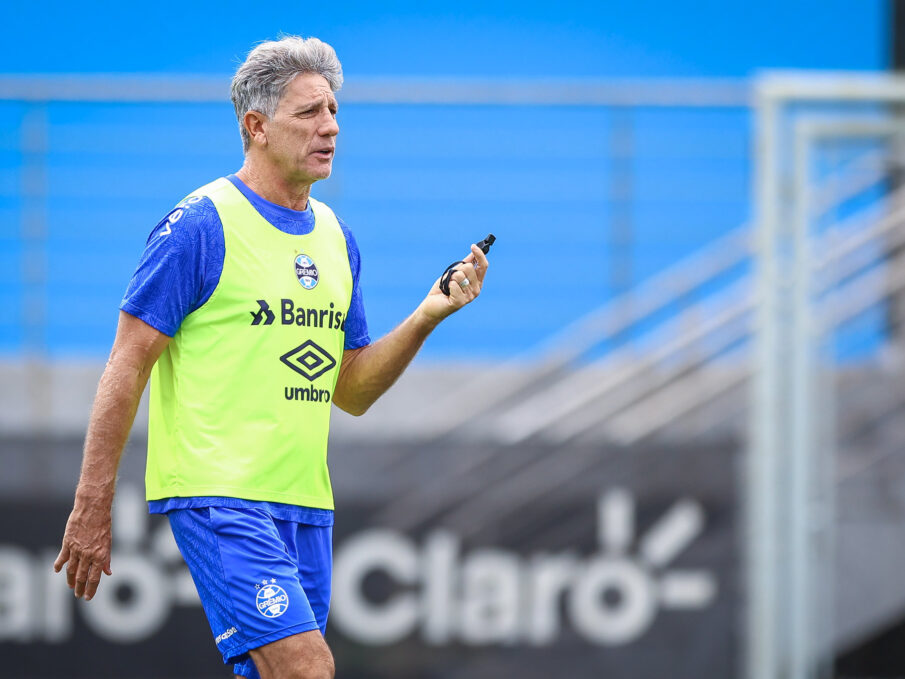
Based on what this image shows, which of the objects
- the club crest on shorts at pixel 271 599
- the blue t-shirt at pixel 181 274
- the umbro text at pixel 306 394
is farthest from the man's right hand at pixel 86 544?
the umbro text at pixel 306 394

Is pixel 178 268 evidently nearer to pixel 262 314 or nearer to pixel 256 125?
pixel 262 314

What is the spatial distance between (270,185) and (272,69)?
281 millimetres

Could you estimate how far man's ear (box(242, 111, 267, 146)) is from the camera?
3.23 meters

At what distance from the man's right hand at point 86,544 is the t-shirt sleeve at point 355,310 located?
83 cm

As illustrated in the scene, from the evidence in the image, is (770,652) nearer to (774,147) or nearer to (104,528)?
(774,147)

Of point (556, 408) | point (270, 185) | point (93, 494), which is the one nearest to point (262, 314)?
point (270, 185)

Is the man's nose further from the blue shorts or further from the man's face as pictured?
the blue shorts

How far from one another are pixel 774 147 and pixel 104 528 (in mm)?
4081

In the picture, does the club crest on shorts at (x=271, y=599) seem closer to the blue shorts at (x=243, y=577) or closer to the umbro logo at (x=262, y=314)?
the blue shorts at (x=243, y=577)

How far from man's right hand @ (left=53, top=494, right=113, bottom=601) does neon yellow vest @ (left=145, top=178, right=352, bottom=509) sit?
188mm

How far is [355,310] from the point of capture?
3494 millimetres

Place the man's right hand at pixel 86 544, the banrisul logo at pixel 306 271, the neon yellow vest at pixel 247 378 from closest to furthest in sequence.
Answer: the man's right hand at pixel 86 544
the neon yellow vest at pixel 247 378
the banrisul logo at pixel 306 271

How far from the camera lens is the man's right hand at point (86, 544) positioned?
298cm

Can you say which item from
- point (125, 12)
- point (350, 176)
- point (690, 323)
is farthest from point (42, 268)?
point (690, 323)
